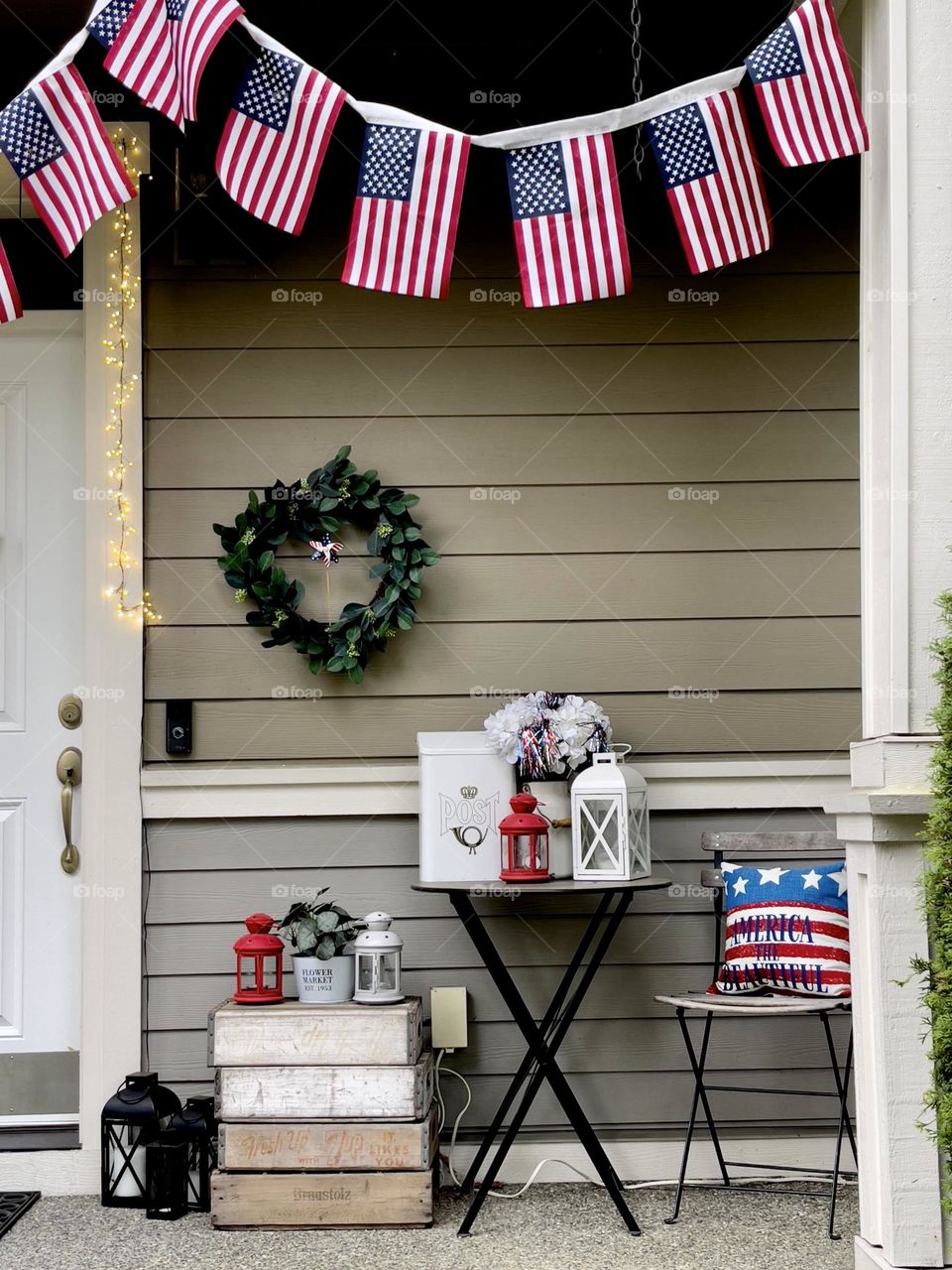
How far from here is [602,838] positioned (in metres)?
2.88

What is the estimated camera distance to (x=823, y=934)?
113 inches

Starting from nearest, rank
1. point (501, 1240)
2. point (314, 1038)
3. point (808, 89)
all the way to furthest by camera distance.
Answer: point (808, 89) → point (501, 1240) → point (314, 1038)

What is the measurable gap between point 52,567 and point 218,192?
3.56 ft

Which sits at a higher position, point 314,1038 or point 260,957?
point 260,957

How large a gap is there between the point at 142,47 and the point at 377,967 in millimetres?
2049

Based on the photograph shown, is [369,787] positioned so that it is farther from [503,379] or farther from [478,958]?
[503,379]

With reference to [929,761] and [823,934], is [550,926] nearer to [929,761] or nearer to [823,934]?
[823,934]

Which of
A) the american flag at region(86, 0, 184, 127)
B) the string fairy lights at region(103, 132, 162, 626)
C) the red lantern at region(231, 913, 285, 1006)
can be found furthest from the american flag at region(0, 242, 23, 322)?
the red lantern at region(231, 913, 285, 1006)

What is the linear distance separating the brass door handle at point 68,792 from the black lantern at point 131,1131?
1.98 ft

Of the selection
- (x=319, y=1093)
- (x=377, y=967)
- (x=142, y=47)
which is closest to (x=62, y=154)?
(x=142, y=47)

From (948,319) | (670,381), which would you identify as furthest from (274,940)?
(948,319)

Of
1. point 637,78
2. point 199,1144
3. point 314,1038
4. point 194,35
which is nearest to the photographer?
point 194,35

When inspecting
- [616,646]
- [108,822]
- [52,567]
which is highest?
[52,567]

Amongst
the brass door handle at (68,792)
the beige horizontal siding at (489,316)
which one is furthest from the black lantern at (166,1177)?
the beige horizontal siding at (489,316)
